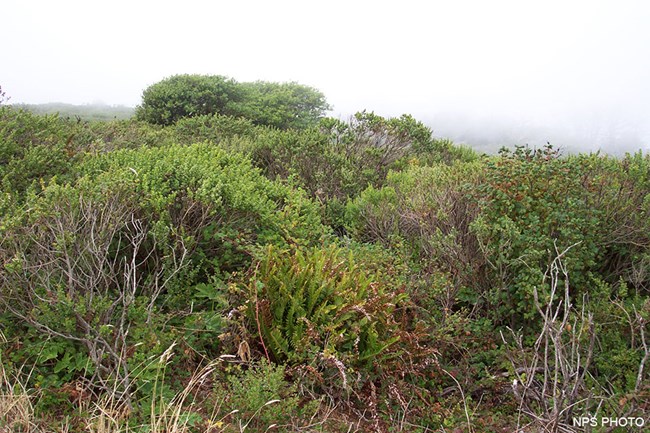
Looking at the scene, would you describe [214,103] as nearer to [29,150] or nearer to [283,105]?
[283,105]

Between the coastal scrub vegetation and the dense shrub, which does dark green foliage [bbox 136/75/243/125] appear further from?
the dense shrub

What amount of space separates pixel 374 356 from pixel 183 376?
1231 millimetres

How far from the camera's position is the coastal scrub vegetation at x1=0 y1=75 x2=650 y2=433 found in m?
2.80

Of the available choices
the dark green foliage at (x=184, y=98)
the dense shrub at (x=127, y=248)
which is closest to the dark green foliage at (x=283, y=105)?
the dark green foliage at (x=184, y=98)

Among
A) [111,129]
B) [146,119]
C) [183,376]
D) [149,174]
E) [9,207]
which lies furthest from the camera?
[146,119]

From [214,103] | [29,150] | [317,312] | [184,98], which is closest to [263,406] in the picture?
[317,312]

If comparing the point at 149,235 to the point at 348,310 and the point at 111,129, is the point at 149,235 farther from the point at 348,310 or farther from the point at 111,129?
the point at 111,129

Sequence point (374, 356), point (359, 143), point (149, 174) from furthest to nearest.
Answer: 1. point (359, 143)
2. point (149, 174)
3. point (374, 356)

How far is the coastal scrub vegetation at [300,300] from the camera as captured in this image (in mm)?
2799

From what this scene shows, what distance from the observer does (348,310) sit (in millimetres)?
3355

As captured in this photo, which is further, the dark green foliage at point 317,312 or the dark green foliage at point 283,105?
the dark green foliage at point 283,105

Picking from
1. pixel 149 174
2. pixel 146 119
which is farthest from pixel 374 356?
pixel 146 119

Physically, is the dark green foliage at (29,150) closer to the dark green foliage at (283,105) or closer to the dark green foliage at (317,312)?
the dark green foliage at (317,312)

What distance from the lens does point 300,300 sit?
11.3 feet
